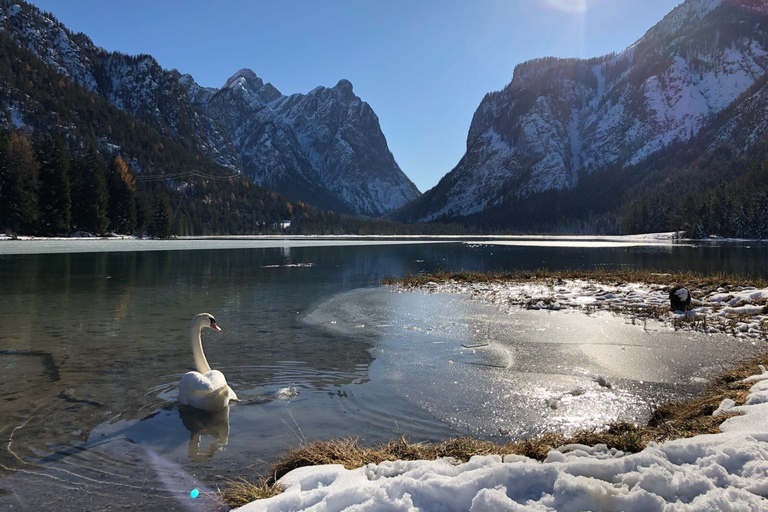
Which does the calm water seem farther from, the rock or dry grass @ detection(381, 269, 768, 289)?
A: dry grass @ detection(381, 269, 768, 289)

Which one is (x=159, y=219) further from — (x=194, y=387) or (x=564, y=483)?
(x=564, y=483)

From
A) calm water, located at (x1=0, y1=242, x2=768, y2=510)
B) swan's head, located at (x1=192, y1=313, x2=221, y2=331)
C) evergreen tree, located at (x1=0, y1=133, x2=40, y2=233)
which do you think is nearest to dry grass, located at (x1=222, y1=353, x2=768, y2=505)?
calm water, located at (x1=0, y1=242, x2=768, y2=510)

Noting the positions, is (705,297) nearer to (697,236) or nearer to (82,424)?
(82,424)

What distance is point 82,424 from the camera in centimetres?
839

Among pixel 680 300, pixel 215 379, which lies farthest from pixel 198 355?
pixel 680 300

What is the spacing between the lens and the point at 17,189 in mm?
80688

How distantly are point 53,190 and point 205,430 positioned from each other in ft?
335

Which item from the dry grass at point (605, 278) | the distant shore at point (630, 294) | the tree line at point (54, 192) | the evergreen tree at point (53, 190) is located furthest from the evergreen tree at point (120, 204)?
the distant shore at point (630, 294)

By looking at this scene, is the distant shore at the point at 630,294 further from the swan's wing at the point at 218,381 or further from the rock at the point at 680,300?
the swan's wing at the point at 218,381

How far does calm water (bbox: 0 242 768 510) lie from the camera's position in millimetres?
6953

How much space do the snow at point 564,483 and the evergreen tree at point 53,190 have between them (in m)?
105

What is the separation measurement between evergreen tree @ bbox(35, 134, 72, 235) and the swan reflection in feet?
328

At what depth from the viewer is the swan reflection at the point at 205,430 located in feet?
24.2

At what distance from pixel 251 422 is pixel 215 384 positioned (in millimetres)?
1223
